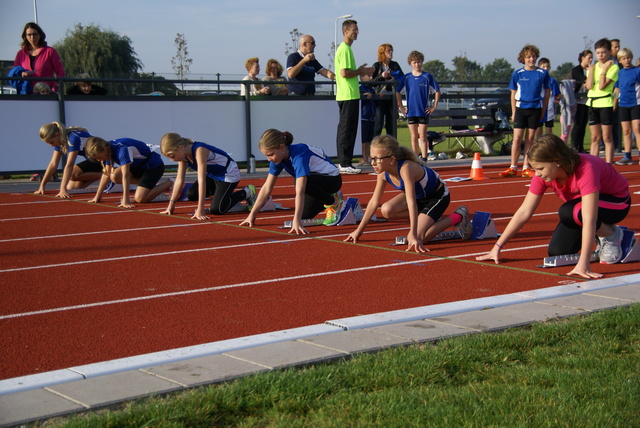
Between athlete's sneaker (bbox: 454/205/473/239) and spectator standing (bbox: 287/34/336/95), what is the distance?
25.4ft

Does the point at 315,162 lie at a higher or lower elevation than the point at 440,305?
higher

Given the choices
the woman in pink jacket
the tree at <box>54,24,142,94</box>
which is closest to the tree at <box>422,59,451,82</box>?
the tree at <box>54,24,142,94</box>

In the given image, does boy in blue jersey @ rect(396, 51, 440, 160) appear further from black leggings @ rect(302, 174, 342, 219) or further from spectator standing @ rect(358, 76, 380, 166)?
black leggings @ rect(302, 174, 342, 219)

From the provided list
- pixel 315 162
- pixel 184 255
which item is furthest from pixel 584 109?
pixel 184 255

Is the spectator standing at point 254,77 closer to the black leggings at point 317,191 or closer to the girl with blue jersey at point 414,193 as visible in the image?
the black leggings at point 317,191

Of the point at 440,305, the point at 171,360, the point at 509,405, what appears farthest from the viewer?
the point at 440,305

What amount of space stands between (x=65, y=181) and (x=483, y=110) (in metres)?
12.1

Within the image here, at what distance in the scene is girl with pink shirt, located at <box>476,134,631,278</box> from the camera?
5664 millimetres

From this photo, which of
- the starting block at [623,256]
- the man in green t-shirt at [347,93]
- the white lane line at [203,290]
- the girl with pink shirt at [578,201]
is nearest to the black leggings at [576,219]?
the girl with pink shirt at [578,201]

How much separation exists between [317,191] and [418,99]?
19.8 feet

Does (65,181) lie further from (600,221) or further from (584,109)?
(584,109)

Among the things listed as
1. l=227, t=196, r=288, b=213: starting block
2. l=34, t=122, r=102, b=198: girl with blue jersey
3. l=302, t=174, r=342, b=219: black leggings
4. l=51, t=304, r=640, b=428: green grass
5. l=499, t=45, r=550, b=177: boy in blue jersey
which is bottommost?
l=227, t=196, r=288, b=213: starting block

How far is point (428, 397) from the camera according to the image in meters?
3.35

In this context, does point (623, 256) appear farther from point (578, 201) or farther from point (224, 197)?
point (224, 197)
